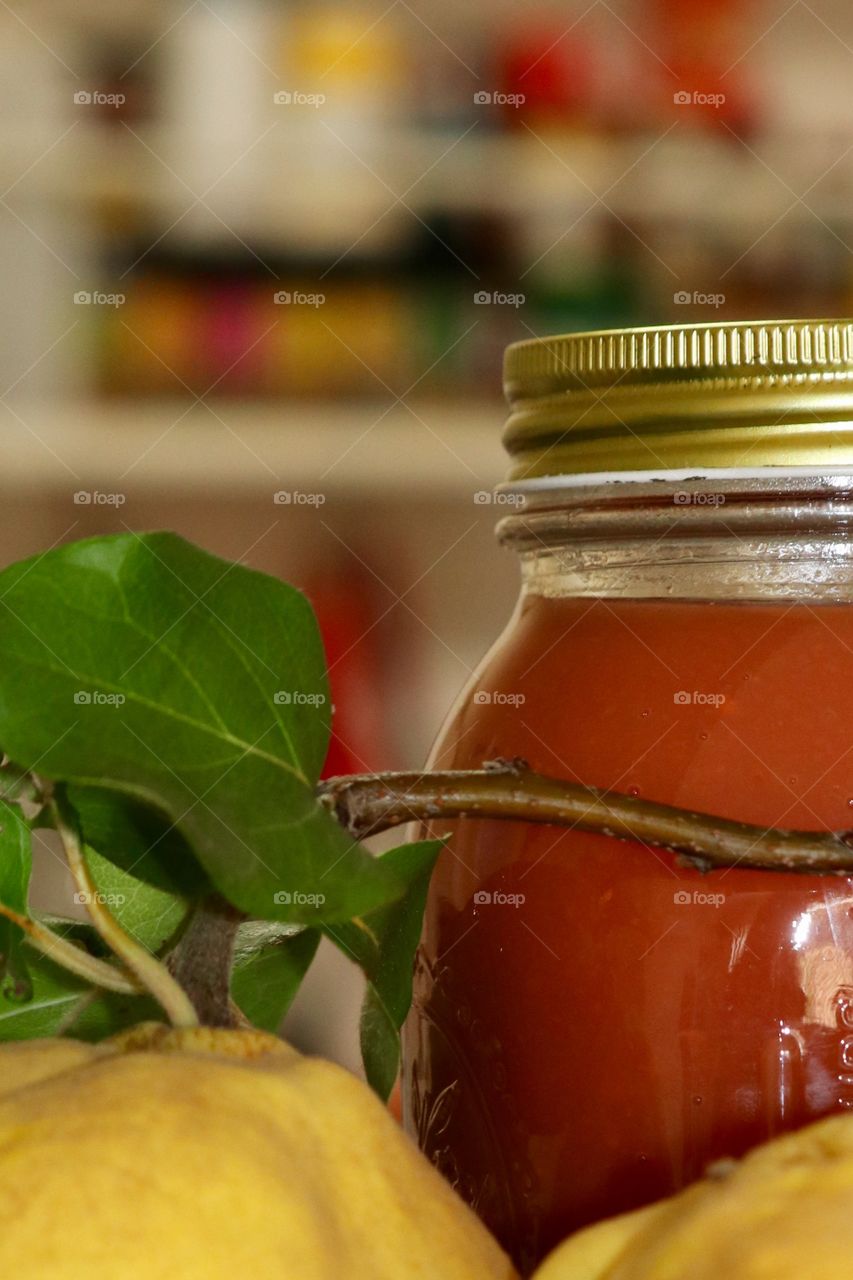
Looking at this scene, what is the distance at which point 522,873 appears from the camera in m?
0.27

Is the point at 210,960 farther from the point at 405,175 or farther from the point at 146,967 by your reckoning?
the point at 405,175

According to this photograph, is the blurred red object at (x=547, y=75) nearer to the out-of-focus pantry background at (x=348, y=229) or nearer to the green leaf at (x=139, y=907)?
the out-of-focus pantry background at (x=348, y=229)

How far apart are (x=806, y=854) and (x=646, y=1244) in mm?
84

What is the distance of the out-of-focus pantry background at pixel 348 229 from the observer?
188 centimetres

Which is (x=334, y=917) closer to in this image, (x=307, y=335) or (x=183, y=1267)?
(x=183, y=1267)

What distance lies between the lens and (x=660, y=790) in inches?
10.1

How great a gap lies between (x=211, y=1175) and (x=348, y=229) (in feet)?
6.08

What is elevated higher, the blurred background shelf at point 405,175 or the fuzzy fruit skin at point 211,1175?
the blurred background shelf at point 405,175

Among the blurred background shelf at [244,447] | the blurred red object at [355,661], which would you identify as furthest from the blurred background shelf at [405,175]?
the blurred red object at [355,661]

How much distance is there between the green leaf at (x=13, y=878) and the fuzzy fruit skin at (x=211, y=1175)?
4 centimetres

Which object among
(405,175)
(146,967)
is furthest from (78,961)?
(405,175)

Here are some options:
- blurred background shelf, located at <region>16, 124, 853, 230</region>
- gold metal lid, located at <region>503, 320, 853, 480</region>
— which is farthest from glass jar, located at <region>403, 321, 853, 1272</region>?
blurred background shelf, located at <region>16, 124, 853, 230</region>

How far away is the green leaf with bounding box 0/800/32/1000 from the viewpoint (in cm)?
23

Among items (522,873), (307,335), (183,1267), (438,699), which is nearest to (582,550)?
(522,873)
